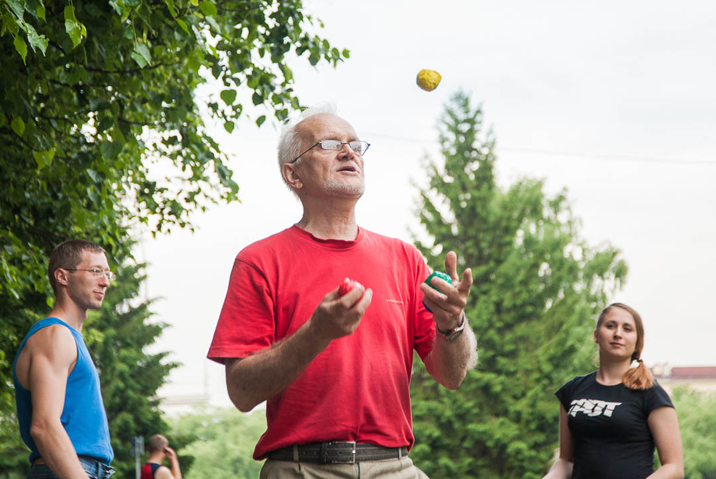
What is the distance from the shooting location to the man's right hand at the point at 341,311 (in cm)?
217

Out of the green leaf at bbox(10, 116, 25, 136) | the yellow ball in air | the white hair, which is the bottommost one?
the white hair

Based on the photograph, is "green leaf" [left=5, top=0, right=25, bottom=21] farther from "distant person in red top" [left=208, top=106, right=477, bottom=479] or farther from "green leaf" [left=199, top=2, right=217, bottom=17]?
"distant person in red top" [left=208, top=106, right=477, bottom=479]

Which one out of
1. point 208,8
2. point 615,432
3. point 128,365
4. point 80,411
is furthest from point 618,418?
point 128,365

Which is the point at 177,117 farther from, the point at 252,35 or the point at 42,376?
the point at 42,376

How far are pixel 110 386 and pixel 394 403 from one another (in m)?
22.4

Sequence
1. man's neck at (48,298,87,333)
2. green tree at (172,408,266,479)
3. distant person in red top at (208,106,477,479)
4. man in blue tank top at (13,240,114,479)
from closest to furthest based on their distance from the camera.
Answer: distant person in red top at (208,106,477,479), man in blue tank top at (13,240,114,479), man's neck at (48,298,87,333), green tree at (172,408,266,479)

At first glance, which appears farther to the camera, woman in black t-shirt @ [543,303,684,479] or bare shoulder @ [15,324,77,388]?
woman in black t-shirt @ [543,303,684,479]

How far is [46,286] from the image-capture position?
6.93 metres

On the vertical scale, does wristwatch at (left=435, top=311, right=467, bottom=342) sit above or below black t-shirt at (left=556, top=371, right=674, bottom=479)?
above

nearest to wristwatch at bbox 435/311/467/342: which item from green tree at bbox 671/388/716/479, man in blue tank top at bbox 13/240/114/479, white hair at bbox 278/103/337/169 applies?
white hair at bbox 278/103/337/169

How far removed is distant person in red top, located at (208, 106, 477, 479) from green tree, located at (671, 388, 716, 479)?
44585 millimetres

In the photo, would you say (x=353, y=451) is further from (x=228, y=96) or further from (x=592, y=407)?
(x=228, y=96)

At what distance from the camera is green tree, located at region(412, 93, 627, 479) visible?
28906mm

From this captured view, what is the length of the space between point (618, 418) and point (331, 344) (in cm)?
199
